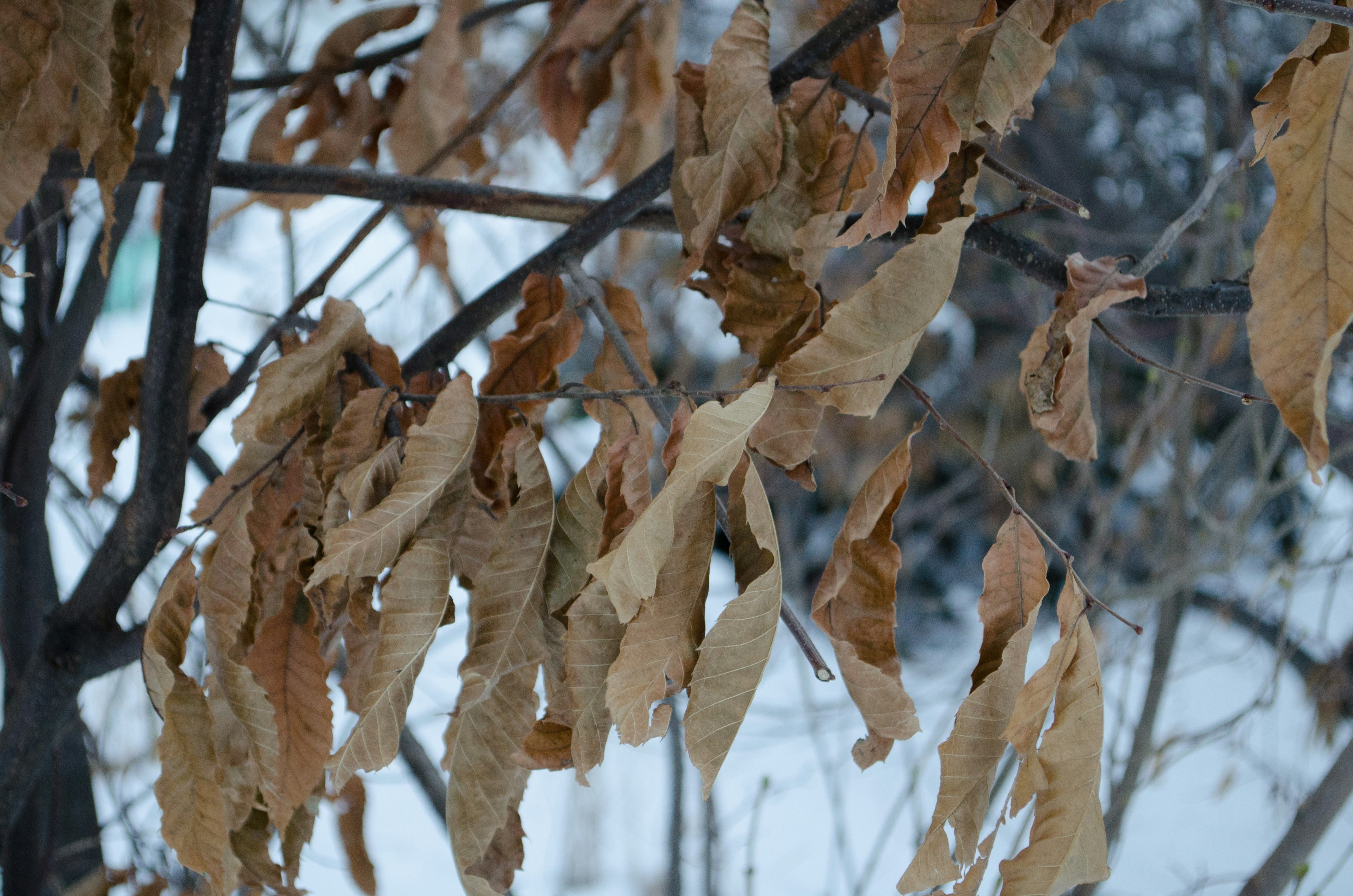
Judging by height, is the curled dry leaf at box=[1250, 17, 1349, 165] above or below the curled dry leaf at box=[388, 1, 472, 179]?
below

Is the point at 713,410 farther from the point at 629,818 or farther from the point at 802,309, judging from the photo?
the point at 629,818

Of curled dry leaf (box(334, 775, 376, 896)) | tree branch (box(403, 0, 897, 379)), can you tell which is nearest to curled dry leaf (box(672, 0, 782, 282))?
tree branch (box(403, 0, 897, 379))

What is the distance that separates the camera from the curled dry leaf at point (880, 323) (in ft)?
0.85

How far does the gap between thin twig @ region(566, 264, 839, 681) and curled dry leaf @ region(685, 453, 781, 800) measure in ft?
0.03

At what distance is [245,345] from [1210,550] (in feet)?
4.98

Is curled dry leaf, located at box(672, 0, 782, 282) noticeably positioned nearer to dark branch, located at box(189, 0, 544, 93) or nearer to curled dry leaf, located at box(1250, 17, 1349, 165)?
curled dry leaf, located at box(1250, 17, 1349, 165)

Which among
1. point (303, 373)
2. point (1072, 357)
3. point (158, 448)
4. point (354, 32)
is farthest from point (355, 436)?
point (354, 32)

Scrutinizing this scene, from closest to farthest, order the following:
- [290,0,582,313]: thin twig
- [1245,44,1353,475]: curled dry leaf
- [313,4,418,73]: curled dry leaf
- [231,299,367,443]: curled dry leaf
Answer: [1245,44,1353,475]: curled dry leaf, [231,299,367,443]: curled dry leaf, [290,0,582,313]: thin twig, [313,4,418,73]: curled dry leaf

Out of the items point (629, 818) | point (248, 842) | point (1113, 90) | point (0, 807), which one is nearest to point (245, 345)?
point (629, 818)

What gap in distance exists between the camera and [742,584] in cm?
27

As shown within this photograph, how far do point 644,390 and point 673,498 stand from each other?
0.23ft

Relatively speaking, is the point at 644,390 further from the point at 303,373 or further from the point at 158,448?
the point at 158,448

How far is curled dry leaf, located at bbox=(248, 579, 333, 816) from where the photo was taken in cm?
33

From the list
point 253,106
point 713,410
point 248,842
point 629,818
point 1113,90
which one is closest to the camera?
point 713,410
